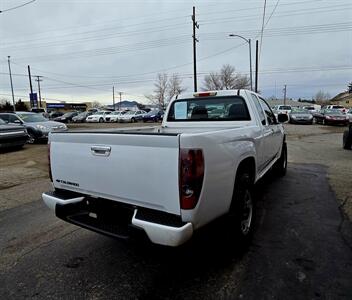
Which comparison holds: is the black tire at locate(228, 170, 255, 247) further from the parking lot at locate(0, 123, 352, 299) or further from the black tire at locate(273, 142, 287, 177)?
the black tire at locate(273, 142, 287, 177)

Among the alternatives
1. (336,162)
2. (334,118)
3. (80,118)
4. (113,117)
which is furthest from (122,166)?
(80,118)

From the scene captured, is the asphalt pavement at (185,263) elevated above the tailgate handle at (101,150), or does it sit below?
below

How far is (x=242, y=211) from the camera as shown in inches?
140

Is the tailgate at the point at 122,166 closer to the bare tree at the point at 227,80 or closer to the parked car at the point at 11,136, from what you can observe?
the parked car at the point at 11,136

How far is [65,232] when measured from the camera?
4371 millimetres

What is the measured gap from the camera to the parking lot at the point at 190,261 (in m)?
2.92

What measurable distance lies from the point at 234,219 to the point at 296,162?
726 centimetres

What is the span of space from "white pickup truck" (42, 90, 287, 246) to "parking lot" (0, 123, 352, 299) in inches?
13.7

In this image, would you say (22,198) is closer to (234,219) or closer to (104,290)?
(104,290)

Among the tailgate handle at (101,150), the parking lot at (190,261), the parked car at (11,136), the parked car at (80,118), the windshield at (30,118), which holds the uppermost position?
the tailgate handle at (101,150)

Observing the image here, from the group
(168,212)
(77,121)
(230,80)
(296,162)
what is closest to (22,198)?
(168,212)

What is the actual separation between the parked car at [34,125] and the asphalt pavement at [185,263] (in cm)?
1101

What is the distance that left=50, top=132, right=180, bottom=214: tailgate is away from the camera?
2668 mm

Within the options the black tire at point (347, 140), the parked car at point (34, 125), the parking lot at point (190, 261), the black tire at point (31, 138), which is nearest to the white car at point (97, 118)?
the parked car at point (34, 125)
